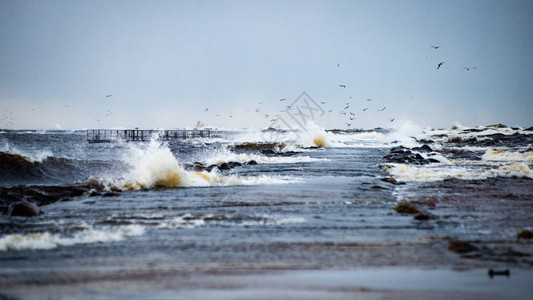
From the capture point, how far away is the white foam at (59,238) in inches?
303

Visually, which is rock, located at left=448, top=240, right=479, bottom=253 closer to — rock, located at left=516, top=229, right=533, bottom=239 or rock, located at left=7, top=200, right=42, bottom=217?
rock, located at left=516, top=229, right=533, bottom=239

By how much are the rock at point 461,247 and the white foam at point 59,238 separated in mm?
4860

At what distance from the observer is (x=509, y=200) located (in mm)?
12906

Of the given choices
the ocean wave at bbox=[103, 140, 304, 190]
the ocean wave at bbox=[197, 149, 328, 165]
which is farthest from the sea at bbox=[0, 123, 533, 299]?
the ocean wave at bbox=[197, 149, 328, 165]

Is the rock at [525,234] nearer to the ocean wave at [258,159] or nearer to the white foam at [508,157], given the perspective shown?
the ocean wave at [258,159]

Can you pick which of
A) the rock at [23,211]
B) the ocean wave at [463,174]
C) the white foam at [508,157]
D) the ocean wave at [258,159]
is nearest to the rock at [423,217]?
the rock at [23,211]

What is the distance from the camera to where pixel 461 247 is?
7473 mm

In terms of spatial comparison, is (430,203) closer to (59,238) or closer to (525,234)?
(525,234)

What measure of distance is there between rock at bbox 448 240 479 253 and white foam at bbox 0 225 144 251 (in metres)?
4.86

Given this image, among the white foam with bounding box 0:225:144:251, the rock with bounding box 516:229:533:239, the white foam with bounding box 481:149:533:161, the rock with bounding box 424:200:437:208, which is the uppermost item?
the white foam with bounding box 481:149:533:161

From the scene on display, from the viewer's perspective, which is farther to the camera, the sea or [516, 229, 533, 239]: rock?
[516, 229, 533, 239]: rock

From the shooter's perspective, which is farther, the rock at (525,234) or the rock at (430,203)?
the rock at (430,203)

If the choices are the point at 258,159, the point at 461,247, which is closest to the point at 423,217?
the point at 461,247

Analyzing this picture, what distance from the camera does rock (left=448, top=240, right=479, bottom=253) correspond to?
733cm
